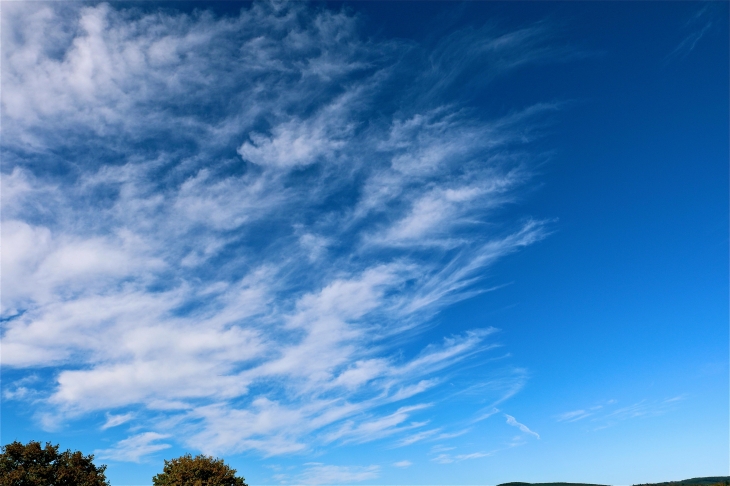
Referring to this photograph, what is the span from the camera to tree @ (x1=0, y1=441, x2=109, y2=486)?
63531 millimetres

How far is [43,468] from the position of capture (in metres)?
65.6

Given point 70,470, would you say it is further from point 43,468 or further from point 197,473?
point 197,473

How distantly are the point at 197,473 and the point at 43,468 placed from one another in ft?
72.4

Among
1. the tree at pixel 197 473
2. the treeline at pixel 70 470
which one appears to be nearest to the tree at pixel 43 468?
the treeline at pixel 70 470

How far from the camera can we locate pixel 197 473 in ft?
222

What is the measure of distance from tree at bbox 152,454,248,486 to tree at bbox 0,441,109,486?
34.5 ft

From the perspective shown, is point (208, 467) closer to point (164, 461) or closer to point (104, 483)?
point (164, 461)

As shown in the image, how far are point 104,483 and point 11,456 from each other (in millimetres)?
13725

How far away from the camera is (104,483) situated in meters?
71.1

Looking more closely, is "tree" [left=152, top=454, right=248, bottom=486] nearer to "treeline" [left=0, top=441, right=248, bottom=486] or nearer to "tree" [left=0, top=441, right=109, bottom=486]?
"treeline" [left=0, top=441, right=248, bottom=486]

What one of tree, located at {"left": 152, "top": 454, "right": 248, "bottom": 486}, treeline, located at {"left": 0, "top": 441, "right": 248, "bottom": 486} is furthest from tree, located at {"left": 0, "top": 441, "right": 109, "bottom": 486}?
tree, located at {"left": 152, "top": 454, "right": 248, "bottom": 486}

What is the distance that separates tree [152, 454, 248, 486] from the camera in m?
66.4

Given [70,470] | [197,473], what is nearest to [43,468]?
[70,470]

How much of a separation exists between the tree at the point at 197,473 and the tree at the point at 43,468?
10524mm
